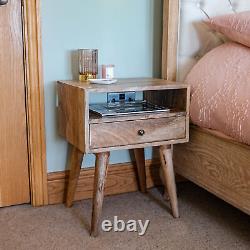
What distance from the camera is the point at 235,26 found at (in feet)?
5.19

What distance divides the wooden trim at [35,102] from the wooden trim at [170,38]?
531 mm

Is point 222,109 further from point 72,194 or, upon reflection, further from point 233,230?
point 72,194

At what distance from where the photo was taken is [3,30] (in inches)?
62.1

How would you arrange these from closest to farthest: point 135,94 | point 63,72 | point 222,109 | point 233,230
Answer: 1. point 222,109
2. point 233,230
3. point 63,72
4. point 135,94

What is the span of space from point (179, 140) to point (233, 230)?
0.40 metres

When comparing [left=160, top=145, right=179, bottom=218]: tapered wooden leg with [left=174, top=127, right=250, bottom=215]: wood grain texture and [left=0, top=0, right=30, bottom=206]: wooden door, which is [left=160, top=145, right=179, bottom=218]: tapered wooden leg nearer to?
[left=174, top=127, right=250, bottom=215]: wood grain texture

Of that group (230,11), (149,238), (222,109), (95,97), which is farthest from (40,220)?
(230,11)

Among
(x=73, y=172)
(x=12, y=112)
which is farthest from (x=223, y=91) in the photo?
(x=12, y=112)

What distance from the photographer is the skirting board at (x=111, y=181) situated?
5.82 ft

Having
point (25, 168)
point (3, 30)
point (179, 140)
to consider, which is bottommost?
point (25, 168)

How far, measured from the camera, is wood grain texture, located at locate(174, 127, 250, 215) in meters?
1.39

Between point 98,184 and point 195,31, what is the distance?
0.79 metres

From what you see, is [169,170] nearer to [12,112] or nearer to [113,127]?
[113,127]

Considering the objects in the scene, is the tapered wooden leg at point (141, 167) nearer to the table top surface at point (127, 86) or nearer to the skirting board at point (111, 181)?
the skirting board at point (111, 181)
